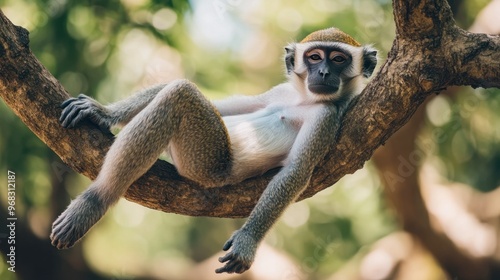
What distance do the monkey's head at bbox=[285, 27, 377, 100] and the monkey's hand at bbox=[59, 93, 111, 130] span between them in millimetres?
1753

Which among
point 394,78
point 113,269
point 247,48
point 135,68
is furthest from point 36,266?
point 394,78

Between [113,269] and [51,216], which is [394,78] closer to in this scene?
[51,216]

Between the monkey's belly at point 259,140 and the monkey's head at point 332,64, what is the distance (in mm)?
375

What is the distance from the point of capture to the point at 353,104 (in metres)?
5.13

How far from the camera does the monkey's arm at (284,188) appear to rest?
15.3 ft

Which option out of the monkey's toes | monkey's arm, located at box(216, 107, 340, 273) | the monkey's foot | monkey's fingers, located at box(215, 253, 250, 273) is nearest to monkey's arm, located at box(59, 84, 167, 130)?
the monkey's foot

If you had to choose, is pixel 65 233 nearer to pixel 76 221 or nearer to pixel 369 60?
pixel 76 221

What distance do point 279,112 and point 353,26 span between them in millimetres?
4847

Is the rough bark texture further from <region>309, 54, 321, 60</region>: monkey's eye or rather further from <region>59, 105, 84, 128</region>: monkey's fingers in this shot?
<region>309, 54, 321, 60</region>: monkey's eye

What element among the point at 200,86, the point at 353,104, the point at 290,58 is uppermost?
the point at 290,58

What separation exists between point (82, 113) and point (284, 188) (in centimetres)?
168

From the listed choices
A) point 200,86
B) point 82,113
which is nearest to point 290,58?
point 82,113

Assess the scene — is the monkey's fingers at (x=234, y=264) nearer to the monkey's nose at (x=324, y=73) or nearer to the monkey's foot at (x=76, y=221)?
the monkey's foot at (x=76, y=221)

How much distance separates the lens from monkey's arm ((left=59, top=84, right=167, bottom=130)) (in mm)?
4848
